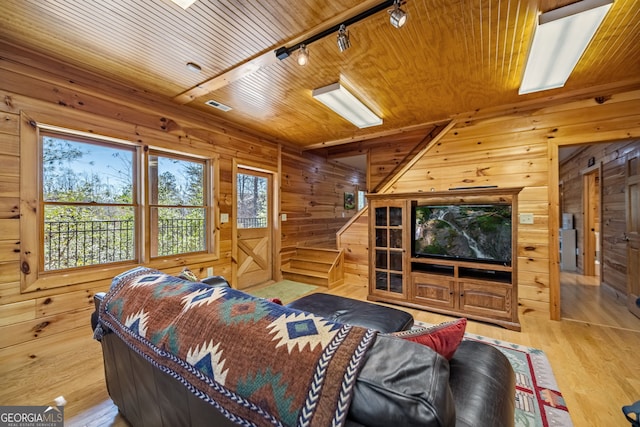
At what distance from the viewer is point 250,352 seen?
0.79 metres

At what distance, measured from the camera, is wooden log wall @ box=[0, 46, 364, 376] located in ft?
6.79

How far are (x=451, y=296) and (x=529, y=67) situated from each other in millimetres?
2405

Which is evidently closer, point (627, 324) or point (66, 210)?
point (66, 210)

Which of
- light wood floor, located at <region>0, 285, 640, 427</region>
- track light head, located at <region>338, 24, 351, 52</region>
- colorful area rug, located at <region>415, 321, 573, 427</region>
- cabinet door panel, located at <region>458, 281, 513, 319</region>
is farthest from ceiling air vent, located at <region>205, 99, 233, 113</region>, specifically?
colorful area rug, located at <region>415, 321, 573, 427</region>

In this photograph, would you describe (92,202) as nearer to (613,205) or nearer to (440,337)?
(440,337)

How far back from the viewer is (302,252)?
491 cm

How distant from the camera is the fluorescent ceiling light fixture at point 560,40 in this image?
5.24 ft

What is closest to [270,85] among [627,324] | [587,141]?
[587,141]

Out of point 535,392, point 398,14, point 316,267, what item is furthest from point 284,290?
point 398,14

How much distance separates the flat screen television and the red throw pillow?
236cm

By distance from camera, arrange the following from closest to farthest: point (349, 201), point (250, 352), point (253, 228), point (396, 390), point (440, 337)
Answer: point (396, 390)
point (250, 352)
point (440, 337)
point (253, 228)
point (349, 201)

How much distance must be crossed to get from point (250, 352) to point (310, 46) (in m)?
2.15

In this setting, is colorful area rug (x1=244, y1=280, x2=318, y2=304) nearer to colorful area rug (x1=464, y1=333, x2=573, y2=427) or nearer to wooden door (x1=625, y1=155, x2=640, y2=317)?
colorful area rug (x1=464, y1=333, x2=573, y2=427)

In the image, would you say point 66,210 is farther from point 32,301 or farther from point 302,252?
point 302,252
